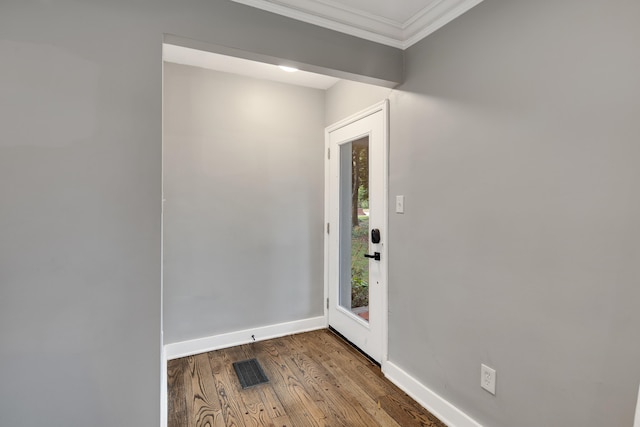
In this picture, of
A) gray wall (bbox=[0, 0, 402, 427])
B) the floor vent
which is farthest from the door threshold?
gray wall (bbox=[0, 0, 402, 427])

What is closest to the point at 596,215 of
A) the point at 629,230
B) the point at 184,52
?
the point at 629,230

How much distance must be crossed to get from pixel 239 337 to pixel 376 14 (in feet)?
8.90

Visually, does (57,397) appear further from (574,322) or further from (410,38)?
(410,38)

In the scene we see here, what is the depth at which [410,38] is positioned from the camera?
2.06m

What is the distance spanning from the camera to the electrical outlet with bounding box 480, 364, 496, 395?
1.59 m

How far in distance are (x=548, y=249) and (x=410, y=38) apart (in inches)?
60.3

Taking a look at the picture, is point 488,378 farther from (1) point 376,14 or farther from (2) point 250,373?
(1) point 376,14

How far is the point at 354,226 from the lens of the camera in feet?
9.21

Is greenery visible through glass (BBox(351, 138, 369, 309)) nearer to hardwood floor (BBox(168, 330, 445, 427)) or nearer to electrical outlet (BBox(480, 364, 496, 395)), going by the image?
hardwood floor (BBox(168, 330, 445, 427))

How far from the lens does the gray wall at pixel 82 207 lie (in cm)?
129

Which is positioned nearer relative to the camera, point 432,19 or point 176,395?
point 432,19

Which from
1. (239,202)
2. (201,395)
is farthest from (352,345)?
(239,202)

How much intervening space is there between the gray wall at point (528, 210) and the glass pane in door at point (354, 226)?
22.2 inches

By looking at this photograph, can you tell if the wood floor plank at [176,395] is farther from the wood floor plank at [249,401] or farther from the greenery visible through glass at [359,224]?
the greenery visible through glass at [359,224]
